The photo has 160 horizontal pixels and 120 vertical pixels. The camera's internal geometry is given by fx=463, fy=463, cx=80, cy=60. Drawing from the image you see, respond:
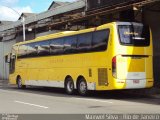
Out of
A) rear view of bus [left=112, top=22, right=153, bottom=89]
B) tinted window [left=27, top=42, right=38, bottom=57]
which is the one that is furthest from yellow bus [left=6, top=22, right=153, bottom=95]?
tinted window [left=27, top=42, right=38, bottom=57]

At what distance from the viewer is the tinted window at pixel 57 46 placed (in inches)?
1008

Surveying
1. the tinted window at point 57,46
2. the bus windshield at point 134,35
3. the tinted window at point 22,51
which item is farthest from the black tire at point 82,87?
the tinted window at point 22,51

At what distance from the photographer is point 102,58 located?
71.5 ft

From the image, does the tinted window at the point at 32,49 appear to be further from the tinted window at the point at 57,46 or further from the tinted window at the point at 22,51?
the tinted window at the point at 57,46

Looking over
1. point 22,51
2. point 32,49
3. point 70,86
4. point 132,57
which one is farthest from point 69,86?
point 22,51

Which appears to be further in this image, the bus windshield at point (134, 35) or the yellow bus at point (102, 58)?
the bus windshield at point (134, 35)

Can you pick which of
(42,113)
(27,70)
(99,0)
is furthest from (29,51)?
(42,113)

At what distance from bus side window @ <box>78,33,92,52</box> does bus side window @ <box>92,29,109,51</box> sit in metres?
0.44

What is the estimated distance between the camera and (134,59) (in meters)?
21.6

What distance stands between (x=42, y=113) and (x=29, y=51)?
49.6 ft

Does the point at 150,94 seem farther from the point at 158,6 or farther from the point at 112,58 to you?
the point at 158,6

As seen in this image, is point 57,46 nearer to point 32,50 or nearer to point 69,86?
point 69,86

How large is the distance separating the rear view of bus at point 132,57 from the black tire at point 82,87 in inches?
105

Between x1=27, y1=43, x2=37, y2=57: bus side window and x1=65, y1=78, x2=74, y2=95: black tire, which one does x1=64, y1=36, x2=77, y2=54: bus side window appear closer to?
x1=65, y1=78, x2=74, y2=95: black tire
